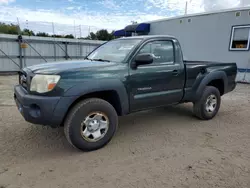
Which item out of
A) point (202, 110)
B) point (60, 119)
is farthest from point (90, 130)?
point (202, 110)

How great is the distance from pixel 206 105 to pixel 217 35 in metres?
8.11

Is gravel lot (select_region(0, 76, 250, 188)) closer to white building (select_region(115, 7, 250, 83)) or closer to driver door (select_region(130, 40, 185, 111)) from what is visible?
driver door (select_region(130, 40, 185, 111))

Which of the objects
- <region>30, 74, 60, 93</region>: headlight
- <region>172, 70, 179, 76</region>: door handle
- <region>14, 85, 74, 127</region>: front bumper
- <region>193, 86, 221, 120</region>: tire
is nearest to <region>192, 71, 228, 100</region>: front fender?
<region>193, 86, 221, 120</region>: tire

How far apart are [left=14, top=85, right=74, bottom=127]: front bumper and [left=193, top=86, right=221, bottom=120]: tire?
9.79ft

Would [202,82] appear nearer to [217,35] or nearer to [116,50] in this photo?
[116,50]

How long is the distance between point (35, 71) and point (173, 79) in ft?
8.09

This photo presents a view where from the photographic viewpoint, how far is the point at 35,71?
3.09 m

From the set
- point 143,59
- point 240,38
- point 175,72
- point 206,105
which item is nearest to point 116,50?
point 143,59

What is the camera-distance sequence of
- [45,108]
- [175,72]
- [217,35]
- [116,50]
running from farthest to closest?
[217,35] → [175,72] → [116,50] → [45,108]

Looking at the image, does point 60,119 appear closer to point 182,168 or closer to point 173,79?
point 182,168

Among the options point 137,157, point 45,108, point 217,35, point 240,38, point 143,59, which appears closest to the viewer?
point 45,108

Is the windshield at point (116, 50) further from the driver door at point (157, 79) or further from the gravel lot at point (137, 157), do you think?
the gravel lot at point (137, 157)

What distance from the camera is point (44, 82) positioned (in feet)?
9.47

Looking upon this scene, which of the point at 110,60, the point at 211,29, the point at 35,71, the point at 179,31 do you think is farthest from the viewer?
the point at 179,31
